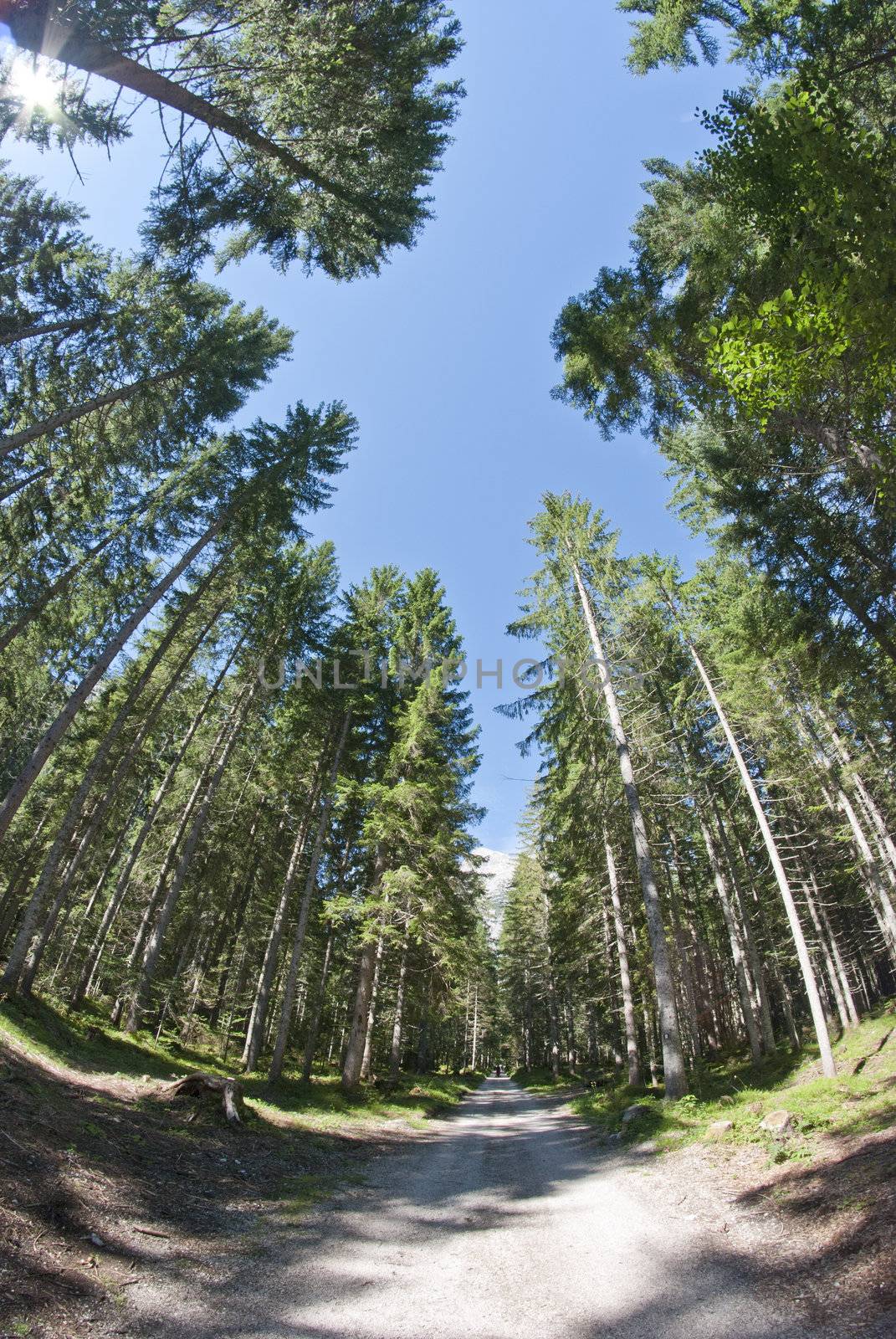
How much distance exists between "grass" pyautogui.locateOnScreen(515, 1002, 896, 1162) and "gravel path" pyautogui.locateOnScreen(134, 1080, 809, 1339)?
1.96 meters

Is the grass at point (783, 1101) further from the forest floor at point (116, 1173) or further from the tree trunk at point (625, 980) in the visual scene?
the forest floor at point (116, 1173)

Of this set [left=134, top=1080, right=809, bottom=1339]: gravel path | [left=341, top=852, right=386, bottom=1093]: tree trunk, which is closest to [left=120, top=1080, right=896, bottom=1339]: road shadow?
[left=134, top=1080, right=809, bottom=1339]: gravel path

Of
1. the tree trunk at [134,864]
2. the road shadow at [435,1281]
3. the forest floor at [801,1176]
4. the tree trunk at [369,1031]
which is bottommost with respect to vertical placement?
the road shadow at [435,1281]

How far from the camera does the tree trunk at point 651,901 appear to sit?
11.2 m

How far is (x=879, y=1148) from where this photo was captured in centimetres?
593

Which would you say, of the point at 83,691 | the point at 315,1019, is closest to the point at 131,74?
the point at 83,691

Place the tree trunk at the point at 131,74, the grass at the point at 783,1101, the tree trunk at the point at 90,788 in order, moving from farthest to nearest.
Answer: the tree trunk at the point at 90,788
the grass at the point at 783,1101
the tree trunk at the point at 131,74

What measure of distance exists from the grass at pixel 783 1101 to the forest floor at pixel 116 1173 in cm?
529

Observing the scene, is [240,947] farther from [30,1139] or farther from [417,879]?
[30,1139]

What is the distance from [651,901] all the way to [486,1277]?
28.7 feet

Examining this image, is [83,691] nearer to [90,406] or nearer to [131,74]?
[90,406]

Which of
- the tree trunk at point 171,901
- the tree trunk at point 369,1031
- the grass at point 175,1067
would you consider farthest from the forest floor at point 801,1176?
the tree trunk at point 171,901

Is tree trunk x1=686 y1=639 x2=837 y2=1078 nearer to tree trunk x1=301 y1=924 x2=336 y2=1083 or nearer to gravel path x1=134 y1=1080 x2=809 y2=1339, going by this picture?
gravel path x1=134 y1=1080 x2=809 y2=1339

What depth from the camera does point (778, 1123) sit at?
7953 mm
